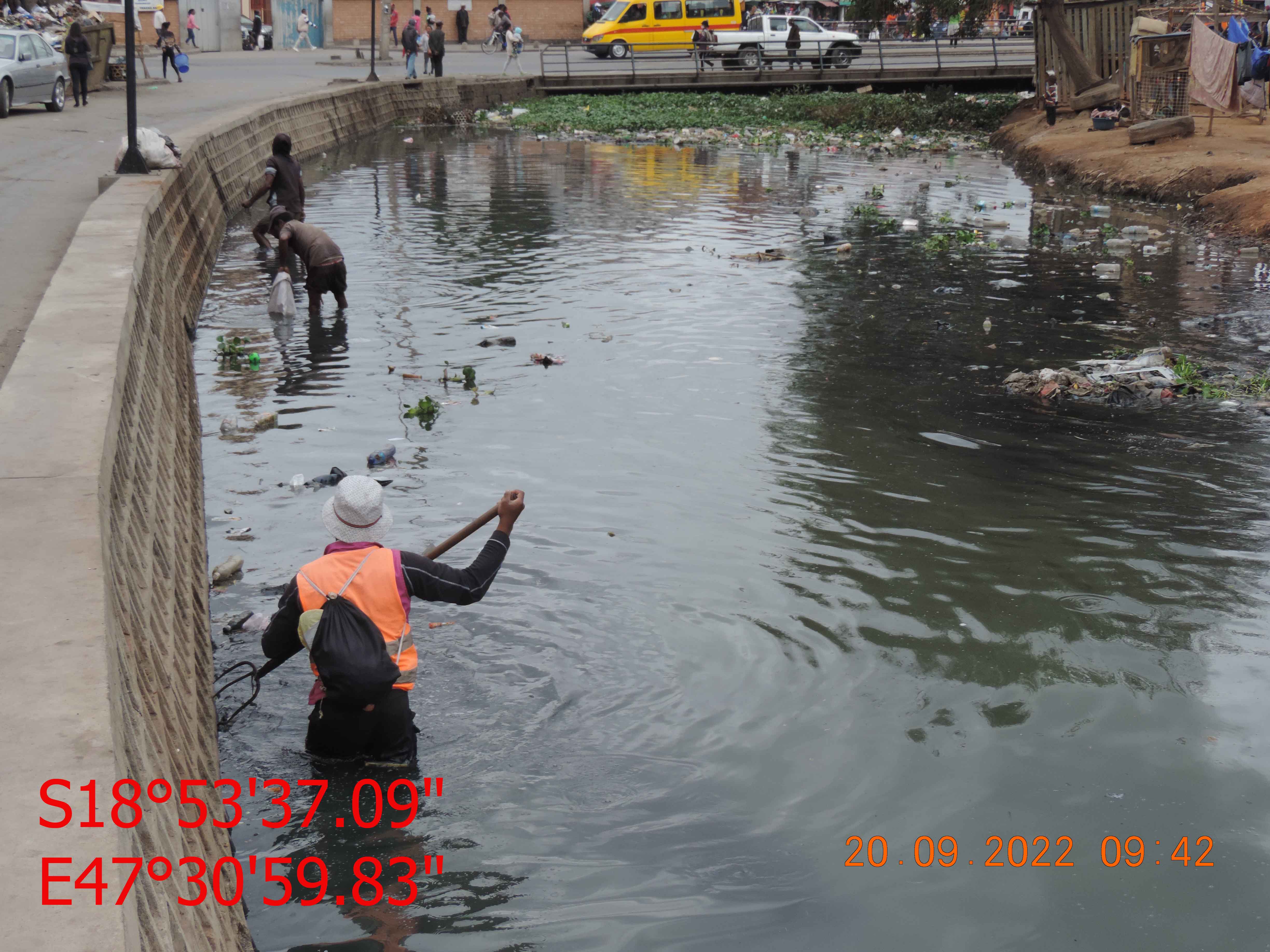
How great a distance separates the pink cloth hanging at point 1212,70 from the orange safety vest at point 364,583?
1996 centimetres

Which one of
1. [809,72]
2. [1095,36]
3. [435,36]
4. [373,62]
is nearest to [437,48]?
[435,36]

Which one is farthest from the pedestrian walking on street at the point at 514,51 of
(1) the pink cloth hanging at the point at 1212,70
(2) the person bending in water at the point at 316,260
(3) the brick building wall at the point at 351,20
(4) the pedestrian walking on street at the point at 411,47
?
(2) the person bending in water at the point at 316,260

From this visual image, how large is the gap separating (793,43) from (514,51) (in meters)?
9.81

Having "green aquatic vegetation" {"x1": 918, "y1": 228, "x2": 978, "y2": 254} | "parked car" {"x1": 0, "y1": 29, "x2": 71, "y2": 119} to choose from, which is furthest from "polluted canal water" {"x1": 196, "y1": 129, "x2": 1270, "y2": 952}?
"parked car" {"x1": 0, "y1": 29, "x2": 71, "y2": 119}

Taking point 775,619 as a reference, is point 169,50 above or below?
above

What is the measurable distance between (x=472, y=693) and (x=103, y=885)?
124 inches

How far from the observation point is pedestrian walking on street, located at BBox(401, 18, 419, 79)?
A: 3688 cm

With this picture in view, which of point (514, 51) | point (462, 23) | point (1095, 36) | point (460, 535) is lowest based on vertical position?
point (460, 535)

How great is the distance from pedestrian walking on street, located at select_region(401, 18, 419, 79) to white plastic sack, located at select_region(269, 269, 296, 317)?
25888mm

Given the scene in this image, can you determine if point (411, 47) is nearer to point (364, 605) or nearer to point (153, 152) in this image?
point (153, 152)

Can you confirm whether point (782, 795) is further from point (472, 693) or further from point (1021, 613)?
point (1021, 613)

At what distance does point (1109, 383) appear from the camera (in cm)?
976

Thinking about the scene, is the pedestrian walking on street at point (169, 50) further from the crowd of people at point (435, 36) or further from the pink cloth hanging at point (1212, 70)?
the pink cloth hanging at point (1212, 70)
